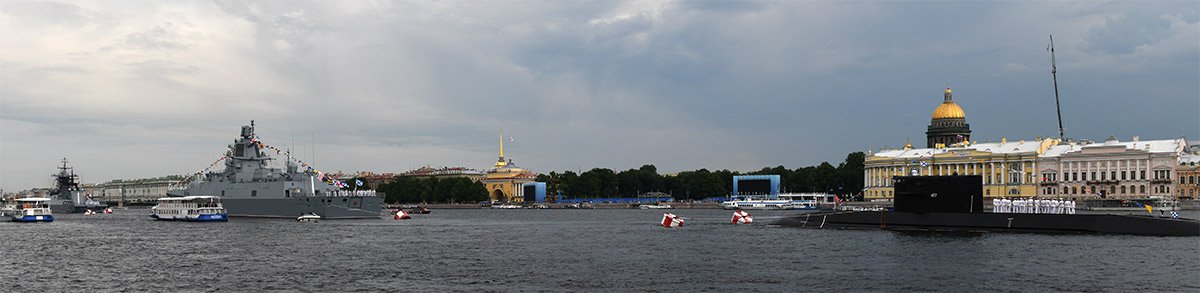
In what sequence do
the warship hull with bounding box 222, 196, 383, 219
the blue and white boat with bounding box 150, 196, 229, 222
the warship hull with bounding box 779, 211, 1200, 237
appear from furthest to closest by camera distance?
the warship hull with bounding box 222, 196, 383, 219, the blue and white boat with bounding box 150, 196, 229, 222, the warship hull with bounding box 779, 211, 1200, 237

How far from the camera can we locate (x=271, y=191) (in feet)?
301

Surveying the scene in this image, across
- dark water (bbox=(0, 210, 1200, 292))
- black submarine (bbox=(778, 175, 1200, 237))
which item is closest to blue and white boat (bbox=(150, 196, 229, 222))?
dark water (bbox=(0, 210, 1200, 292))

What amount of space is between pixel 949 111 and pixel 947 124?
2320 millimetres

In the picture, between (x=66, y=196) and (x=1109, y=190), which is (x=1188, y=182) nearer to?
(x=1109, y=190)

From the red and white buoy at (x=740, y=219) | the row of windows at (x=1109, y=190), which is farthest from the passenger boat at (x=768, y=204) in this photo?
the red and white buoy at (x=740, y=219)

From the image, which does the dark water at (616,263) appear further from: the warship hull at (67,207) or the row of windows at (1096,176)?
the row of windows at (1096,176)

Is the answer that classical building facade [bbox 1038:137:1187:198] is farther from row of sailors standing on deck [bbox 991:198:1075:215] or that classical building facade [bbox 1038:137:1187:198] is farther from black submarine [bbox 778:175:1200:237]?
black submarine [bbox 778:175:1200:237]

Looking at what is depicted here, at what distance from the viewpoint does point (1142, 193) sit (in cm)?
14400

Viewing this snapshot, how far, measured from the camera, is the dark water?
33750 millimetres

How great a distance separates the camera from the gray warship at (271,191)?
89.1m

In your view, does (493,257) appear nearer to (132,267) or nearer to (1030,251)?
(132,267)

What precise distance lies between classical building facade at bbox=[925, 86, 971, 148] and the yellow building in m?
11.5

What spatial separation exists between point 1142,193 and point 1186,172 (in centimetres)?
586

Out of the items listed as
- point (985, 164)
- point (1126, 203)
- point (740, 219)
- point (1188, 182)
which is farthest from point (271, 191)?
point (1188, 182)
